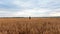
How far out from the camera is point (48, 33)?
6883 millimetres

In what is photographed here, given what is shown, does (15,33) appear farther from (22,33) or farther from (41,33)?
(41,33)

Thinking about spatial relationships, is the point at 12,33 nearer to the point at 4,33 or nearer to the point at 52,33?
the point at 4,33

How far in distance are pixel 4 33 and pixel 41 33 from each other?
5.92ft

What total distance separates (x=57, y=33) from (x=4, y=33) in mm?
2566

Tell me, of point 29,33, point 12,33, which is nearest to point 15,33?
point 12,33

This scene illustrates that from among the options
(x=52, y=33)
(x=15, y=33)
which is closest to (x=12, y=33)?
(x=15, y=33)

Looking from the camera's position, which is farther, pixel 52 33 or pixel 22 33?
pixel 22 33

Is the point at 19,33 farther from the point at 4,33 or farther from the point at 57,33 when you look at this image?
the point at 57,33

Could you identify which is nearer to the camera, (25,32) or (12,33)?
(12,33)

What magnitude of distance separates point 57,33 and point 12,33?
7.14ft

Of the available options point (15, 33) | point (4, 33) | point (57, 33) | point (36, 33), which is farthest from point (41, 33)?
point (4, 33)

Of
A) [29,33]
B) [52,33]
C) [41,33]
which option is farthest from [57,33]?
[29,33]

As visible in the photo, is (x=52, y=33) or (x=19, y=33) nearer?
(x=52, y=33)

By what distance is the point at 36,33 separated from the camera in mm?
7102
